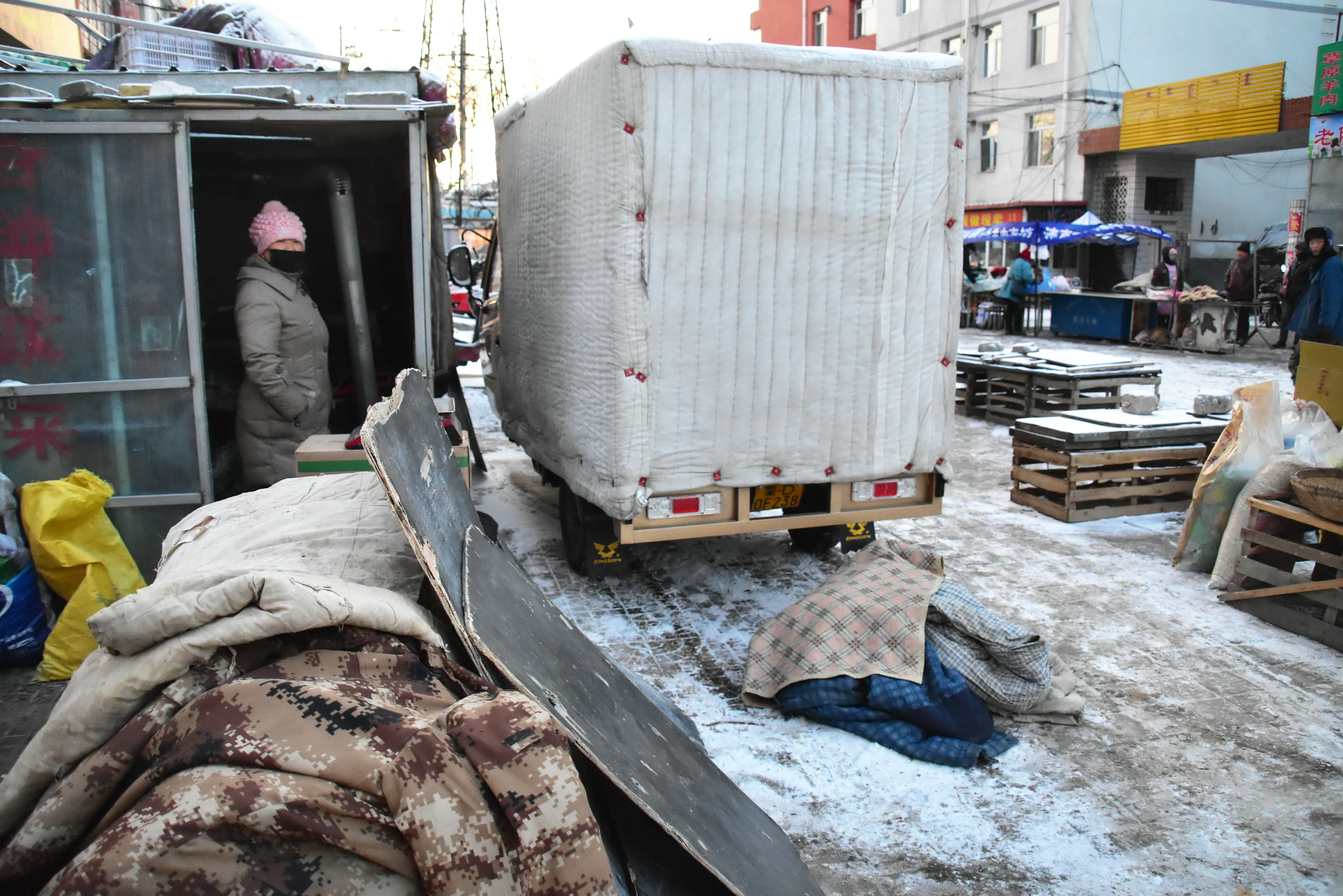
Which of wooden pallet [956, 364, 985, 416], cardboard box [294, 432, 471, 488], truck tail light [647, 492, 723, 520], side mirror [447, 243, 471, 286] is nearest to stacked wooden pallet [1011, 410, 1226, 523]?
truck tail light [647, 492, 723, 520]

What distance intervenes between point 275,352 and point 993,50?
1106 inches

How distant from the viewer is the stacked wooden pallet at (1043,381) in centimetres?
986

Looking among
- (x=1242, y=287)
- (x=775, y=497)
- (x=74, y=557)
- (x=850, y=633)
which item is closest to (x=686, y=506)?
(x=775, y=497)

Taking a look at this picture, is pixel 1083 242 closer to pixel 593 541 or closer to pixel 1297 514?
pixel 1297 514

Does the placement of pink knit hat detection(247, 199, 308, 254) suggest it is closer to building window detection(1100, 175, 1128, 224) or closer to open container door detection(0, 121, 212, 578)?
open container door detection(0, 121, 212, 578)

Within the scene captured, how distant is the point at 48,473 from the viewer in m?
4.75

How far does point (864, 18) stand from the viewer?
33688 millimetres

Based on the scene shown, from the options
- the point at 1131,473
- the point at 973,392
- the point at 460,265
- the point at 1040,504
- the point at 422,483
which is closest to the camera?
the point at 422,483

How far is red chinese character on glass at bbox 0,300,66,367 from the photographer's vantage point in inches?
181

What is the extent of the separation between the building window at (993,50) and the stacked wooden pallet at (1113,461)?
23776 millimetres

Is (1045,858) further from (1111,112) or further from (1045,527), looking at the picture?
(1111,112)

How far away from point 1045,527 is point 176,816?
6.27m

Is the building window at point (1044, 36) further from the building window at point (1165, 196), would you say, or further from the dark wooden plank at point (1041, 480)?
the dark wooden plank at point (1041, 480)

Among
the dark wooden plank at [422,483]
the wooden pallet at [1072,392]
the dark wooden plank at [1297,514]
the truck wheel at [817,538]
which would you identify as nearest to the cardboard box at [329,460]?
the dark wooden plank at [422,483]
